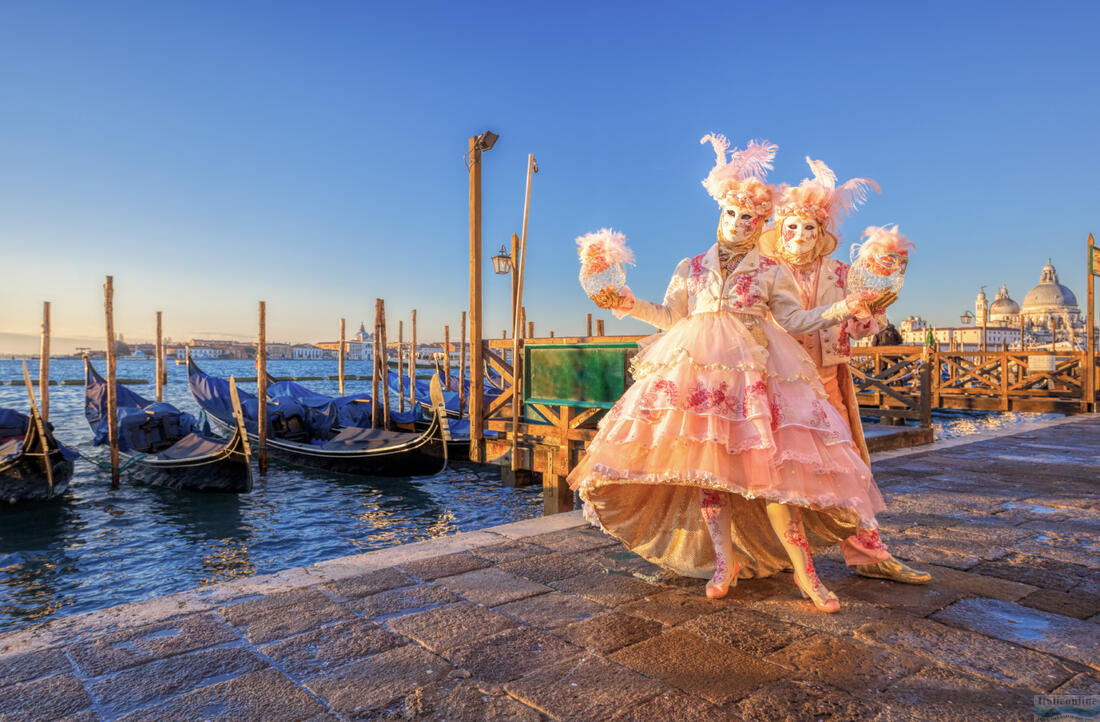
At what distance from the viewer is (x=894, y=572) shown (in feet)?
7.91

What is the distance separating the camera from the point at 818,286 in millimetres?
2479

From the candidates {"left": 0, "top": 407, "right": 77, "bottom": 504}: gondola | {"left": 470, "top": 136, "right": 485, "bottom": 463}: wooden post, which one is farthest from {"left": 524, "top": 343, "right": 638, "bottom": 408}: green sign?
{"left": 0, "top": 407, "right": 77, "bottom": 504}: gondola

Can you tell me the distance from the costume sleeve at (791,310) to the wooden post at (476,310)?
5347 mm

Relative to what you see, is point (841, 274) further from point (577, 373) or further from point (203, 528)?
point (203, 528)

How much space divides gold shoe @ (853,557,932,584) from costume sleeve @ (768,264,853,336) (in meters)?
0.92

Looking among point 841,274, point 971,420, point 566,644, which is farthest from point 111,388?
point 971,420

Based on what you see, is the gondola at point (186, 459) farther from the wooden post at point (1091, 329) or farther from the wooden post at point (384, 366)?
the wooden post at point (1091, 329)

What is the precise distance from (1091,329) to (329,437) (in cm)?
1439

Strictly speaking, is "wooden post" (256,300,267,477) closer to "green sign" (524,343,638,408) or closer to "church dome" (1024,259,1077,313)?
"green sign" (524,343,638,408)

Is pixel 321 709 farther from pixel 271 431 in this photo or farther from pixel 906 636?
pixel 271 431

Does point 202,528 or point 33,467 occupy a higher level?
point 33,467

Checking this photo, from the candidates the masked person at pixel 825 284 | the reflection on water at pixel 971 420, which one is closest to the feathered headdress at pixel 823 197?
the masked person at pixel 825 284

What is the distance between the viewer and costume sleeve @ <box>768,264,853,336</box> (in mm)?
2240

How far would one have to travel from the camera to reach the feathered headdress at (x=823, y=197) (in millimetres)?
2408
